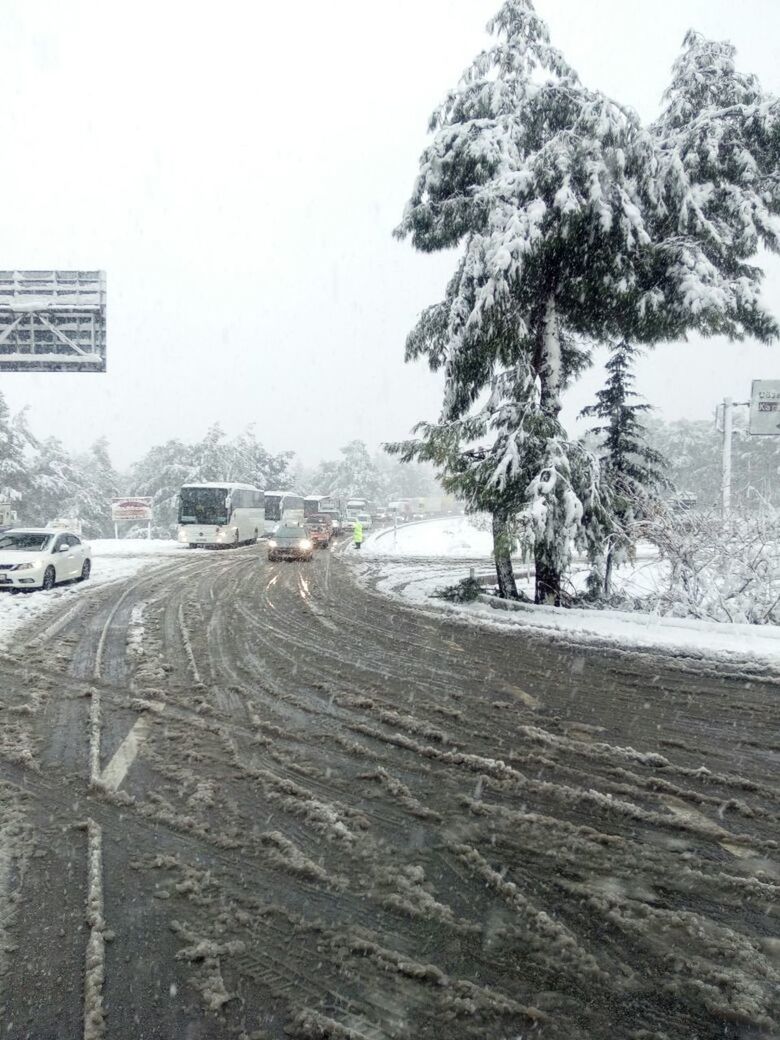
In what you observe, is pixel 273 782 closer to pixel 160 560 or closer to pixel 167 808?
pixel 167 808

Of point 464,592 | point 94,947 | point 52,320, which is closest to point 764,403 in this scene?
point 464,592

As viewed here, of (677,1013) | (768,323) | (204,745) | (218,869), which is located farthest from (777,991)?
(768,323)

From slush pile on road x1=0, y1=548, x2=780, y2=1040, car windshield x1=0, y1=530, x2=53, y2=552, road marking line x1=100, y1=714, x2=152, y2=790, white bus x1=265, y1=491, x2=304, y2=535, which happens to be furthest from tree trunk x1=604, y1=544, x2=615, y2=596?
white bus x1=265, y1=491, x2=304, y2=535

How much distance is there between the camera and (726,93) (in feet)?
44.3

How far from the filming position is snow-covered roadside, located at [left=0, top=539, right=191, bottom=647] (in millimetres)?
11781

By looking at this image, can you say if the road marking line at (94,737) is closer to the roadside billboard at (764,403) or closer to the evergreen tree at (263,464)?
the roadside billboard at (764,403)

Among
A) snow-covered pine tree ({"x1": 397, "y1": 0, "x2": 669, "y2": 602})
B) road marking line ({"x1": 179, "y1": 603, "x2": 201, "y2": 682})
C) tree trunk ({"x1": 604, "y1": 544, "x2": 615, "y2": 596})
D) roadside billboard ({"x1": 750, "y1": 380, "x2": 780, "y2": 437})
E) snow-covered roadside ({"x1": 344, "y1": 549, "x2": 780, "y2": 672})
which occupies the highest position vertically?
snow-covered pine tree ({"x1": 397, "y1": 0, "x2": 669, "y2": 602})

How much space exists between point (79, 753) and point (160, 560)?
21.7 m

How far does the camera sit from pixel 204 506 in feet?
115

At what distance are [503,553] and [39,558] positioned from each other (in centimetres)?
1134

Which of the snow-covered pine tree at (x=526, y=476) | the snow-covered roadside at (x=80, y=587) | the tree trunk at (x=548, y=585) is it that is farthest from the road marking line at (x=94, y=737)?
the tree trunk at (x=548, y=585)

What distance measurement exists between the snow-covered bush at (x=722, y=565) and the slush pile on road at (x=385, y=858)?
4.10 m

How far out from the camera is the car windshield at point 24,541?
16.2 m

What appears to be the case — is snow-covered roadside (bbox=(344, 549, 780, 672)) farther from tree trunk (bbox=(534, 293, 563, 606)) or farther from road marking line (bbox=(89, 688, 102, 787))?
road marking line (bbox=(89, 688, 102, 787))
